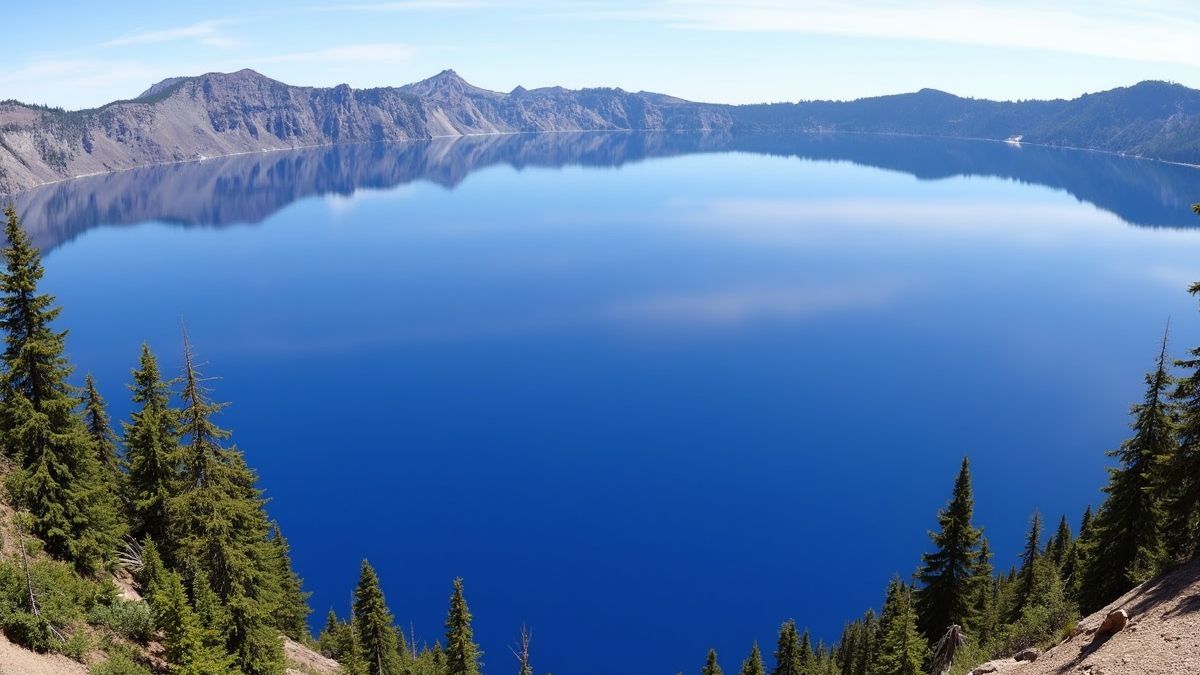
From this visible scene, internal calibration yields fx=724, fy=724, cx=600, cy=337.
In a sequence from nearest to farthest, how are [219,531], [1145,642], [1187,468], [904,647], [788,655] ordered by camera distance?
1. [1145,642]
2. [1187,468]
3. [219,531]
4. [904,647]
5. [788,655]

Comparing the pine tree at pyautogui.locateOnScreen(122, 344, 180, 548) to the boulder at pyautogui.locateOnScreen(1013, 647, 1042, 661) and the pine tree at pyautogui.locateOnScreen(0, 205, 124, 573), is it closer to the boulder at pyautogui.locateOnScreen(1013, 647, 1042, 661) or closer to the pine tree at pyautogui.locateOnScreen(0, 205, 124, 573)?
the pine tree at pyautogui.locateOnScreen(0, 205, 124, 573)

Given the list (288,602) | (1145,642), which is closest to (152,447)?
(288,602)

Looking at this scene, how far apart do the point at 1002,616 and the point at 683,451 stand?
4270 centimetres

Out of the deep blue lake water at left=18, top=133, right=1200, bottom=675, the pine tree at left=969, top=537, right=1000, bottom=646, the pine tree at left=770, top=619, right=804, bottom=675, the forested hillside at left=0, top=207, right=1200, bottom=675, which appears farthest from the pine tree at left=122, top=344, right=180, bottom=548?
the pine tree at left=969, top=537, right=1000, bottom=646

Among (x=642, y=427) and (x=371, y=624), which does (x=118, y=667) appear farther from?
(x=642, y=427)

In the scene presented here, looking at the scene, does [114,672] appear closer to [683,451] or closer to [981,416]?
[683,451]

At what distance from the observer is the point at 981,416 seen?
97750 millimetres

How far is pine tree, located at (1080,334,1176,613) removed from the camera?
31156mm

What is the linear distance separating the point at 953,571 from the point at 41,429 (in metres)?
42.4

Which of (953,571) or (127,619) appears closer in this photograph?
(127,619)

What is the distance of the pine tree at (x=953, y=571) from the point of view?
3703 centimetres

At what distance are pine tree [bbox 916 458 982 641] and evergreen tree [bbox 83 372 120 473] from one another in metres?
41.8

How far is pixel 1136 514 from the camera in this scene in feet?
106

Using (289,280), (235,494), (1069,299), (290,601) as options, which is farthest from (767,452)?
(289,280)
